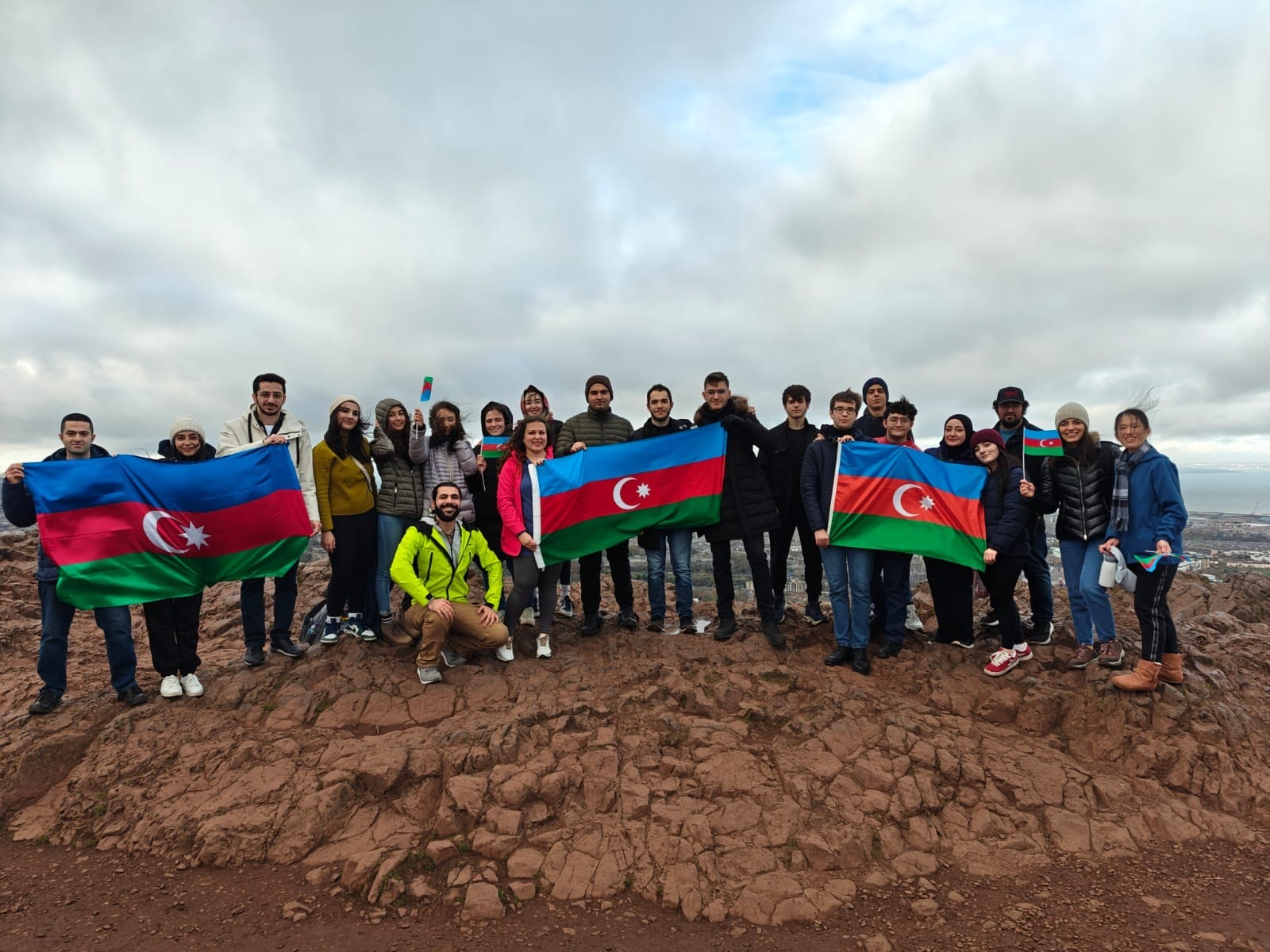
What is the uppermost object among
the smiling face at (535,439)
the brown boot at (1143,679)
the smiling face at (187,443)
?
the smiling face at (187,443)

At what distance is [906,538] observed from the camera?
7.19 meters

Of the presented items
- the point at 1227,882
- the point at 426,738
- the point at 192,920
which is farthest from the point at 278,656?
the point at 1227,882

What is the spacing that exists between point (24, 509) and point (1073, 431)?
1132 cm

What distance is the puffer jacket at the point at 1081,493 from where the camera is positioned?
6.49 metres

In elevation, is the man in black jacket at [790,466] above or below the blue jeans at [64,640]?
above

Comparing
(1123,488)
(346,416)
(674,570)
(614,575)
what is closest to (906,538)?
(1123,488)

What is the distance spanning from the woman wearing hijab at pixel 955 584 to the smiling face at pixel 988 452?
7.2 inches

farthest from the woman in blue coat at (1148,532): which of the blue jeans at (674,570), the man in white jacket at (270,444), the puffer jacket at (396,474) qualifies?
the man in white jacket at (270,444)

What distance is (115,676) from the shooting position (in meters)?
6.24

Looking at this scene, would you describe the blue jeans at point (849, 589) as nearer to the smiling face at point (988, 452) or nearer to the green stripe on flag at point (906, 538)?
the green stripe on flag at point (906, 538)

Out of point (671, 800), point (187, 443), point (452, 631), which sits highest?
point (187, 443)

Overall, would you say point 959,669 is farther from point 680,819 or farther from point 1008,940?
point 680,819

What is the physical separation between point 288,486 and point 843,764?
6.78 metres

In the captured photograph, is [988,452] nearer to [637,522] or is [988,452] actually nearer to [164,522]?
[637,522]
